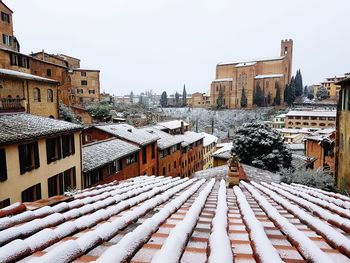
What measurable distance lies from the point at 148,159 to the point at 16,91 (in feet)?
44.3

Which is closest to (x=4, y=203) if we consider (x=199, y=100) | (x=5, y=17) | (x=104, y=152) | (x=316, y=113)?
(x=104, y=152)

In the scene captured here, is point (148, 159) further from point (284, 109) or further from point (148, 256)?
point (284, 109)

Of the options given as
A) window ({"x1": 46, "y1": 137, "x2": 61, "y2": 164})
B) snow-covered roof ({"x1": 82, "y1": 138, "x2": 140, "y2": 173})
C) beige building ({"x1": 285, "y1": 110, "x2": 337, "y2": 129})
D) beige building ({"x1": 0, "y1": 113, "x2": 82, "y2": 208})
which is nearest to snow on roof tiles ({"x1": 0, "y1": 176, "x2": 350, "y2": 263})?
beige building ({"x1": 0, "y1": 113, "x2": 82, "y2": 208})

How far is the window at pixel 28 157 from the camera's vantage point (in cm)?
1235

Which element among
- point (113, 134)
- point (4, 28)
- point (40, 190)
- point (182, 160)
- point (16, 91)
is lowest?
point (182, 160)

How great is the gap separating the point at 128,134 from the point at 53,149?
11.5m

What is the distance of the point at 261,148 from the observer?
1117 inches

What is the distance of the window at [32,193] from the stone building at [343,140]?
1855 cm

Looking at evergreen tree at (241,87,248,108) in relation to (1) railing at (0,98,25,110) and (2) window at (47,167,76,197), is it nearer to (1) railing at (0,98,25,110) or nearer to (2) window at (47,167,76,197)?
(2) window at (47,167,76,197)

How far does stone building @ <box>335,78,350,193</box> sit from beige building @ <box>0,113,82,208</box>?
17.4 m

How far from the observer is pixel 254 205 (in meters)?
5.60

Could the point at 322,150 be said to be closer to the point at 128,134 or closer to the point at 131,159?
the point at 131,159

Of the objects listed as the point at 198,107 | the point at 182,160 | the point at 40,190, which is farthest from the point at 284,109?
the point at 40,190

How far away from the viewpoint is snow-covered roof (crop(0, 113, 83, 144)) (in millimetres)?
11594
